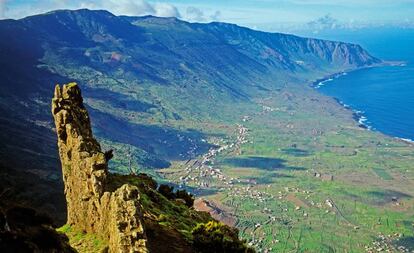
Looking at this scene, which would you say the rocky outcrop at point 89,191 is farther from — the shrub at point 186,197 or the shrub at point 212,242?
the shrub at point 186,197

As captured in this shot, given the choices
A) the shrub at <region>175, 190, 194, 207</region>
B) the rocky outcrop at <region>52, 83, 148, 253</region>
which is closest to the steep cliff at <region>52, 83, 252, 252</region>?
the rocky outcrop at <region>52, 83, 148, 253</region>

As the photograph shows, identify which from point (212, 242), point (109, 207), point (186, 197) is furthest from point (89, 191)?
point (186, 197)

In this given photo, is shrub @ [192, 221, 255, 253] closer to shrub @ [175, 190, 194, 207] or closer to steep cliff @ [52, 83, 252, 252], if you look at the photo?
steep cliff @ [52, 83, 252, 252]

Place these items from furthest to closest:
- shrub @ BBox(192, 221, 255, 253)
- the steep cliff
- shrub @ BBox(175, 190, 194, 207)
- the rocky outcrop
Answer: shrub @ BBox(175, 190, 194, 207) < shrub @ BBox(192, 221, 255, 253) < the steep cliff < the rocky outcrop

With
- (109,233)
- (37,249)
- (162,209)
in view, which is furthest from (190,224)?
(37,249)

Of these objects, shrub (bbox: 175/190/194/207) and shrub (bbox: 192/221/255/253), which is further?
shrub (bbox: 175/190/194/207)

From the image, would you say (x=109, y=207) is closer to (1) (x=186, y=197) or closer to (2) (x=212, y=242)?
(2) (x=212, y=242)

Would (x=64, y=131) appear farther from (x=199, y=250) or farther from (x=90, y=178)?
(x=199, y=250)
